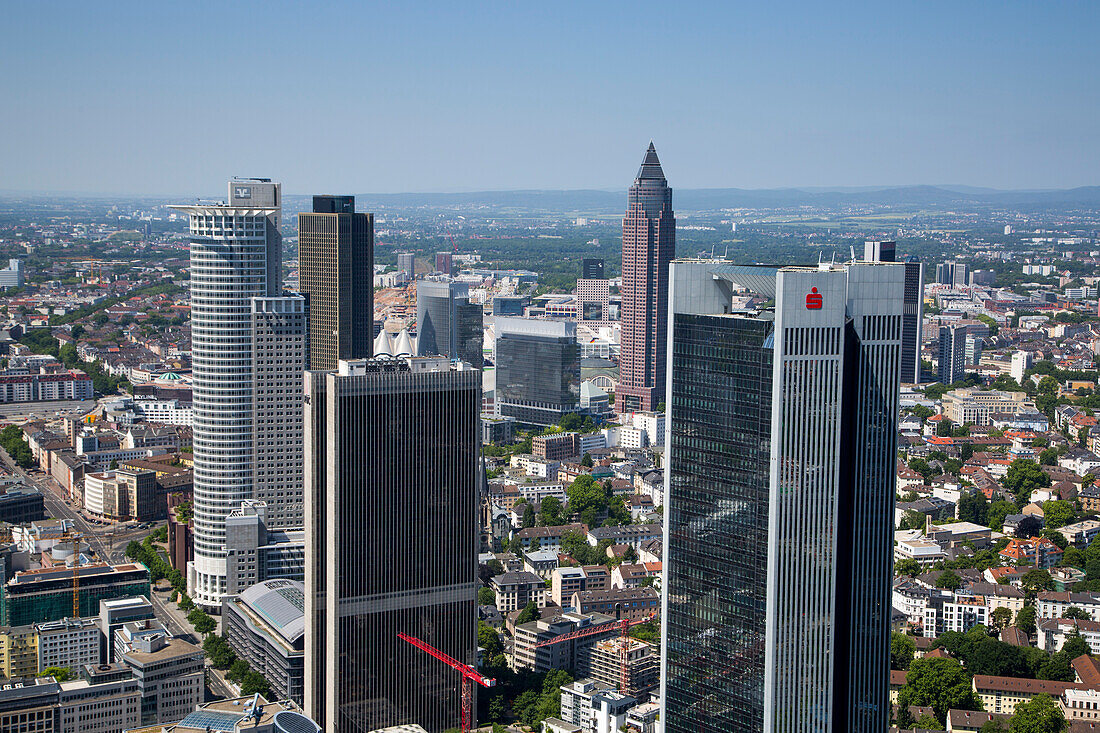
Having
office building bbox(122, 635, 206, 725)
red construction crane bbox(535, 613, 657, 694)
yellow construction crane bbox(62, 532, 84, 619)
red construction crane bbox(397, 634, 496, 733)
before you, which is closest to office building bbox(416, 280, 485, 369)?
yellow construction crane bbox(62, 532, 84, 619)

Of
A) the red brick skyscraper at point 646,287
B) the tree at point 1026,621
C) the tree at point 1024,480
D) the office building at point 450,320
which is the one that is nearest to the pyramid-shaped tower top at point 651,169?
the red brick skyscraper at point 646,287

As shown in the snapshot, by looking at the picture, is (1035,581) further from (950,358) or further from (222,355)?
(950,358)

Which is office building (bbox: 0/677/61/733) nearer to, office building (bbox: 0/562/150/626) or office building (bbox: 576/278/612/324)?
office building (bbox: 0/562/150/626)

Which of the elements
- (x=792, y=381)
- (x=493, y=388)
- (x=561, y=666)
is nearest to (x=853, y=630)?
(x=792, y=381)

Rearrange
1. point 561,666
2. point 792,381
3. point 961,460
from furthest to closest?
point 961,460 < point 561,666 < point 792,381

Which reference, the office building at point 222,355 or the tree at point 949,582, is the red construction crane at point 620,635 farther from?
the office building at point 222,355

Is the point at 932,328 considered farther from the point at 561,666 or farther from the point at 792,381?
the point at 792,381
